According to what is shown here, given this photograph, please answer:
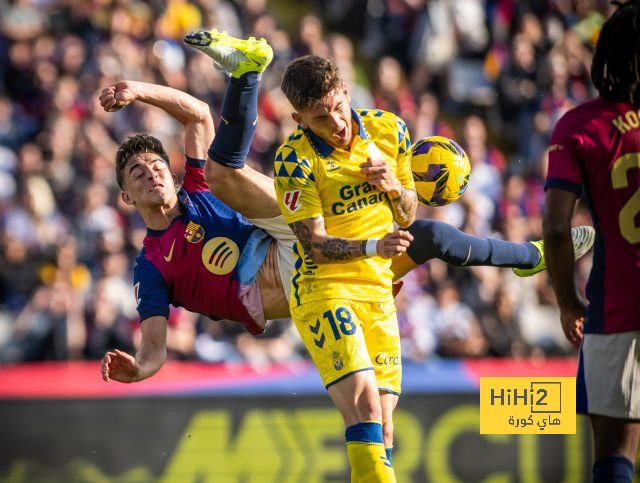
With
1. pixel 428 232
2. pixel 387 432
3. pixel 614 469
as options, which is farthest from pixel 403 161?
pixel 614 469

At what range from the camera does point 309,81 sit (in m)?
6.08

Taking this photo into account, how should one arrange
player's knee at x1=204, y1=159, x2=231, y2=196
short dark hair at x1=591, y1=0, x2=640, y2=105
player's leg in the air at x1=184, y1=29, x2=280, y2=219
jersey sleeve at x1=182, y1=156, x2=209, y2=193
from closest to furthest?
short dark hair at x1=591, y1=0, x2=640, y2=105, player's leg in the air at x1=184, y1=29, x2=280, y2=219, player's knee at x1=204, y1=159, x2=231, y2=196, jersey sleeve at x1=182, y1=156, x2=209, y2=193

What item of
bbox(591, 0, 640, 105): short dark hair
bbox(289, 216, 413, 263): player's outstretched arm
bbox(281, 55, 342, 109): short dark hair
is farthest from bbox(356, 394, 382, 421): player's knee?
bbox(591, 0, 640, 105): short dark hair

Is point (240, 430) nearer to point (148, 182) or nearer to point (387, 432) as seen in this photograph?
point (148, 182)

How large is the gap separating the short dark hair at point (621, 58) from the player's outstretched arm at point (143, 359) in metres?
3.14

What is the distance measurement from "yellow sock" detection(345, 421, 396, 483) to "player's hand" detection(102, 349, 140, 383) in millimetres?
1420

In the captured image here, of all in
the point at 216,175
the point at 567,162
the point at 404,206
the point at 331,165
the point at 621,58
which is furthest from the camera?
the point at 216,175

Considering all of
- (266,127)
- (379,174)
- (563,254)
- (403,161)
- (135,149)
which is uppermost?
(266,127)

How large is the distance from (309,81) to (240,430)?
630 centimetres

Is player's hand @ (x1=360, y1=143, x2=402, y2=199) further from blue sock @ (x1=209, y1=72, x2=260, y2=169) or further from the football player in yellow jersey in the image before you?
blue sock @ (x1=209, y1=72, x2=260, y2=169)

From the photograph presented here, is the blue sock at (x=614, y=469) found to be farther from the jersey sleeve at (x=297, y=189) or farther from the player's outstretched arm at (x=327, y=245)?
the jersey sleeve at (x=297, y=189)

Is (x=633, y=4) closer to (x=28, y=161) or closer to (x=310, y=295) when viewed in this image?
(x=310, y=295)

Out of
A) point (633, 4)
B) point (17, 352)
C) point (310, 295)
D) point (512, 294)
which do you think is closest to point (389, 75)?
point (512, 294)

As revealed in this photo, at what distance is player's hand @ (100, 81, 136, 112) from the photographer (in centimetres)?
696
